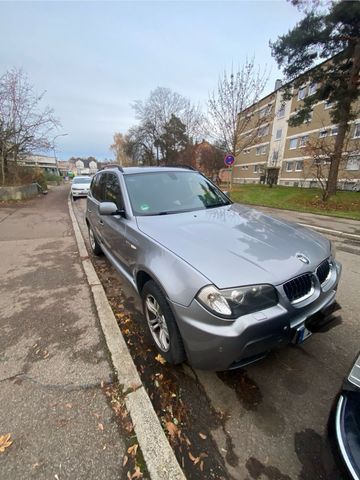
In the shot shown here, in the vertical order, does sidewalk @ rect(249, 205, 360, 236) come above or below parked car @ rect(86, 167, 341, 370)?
below

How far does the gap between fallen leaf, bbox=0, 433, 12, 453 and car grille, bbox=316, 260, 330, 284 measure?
2607 millimetres

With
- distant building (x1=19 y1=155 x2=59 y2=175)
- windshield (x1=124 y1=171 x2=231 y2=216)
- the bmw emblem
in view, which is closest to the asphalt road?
the bmw emblem

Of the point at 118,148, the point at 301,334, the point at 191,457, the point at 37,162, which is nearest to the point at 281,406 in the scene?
the point at 301,334

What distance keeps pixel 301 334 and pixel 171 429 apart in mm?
1198

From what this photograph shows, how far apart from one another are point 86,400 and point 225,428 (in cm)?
110

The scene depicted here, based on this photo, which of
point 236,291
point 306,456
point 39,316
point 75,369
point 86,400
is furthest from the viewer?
point 39,316

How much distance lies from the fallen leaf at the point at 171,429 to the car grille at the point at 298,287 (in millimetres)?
1274

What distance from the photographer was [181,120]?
120ft

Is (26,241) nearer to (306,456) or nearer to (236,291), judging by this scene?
(236,291)

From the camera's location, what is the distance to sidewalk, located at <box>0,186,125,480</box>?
150 centimetres

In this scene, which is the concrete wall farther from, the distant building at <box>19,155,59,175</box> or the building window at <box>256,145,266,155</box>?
the building window at <box>256,145,266,155</box>

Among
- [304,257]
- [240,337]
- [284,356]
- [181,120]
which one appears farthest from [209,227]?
[181,120]

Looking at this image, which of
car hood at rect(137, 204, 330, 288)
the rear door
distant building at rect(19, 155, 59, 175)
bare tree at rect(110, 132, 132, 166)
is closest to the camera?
car hood at rect(137, 204, 330, 288)

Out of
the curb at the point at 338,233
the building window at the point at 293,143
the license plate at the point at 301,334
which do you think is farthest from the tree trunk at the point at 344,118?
the building window at the point at 293,143
